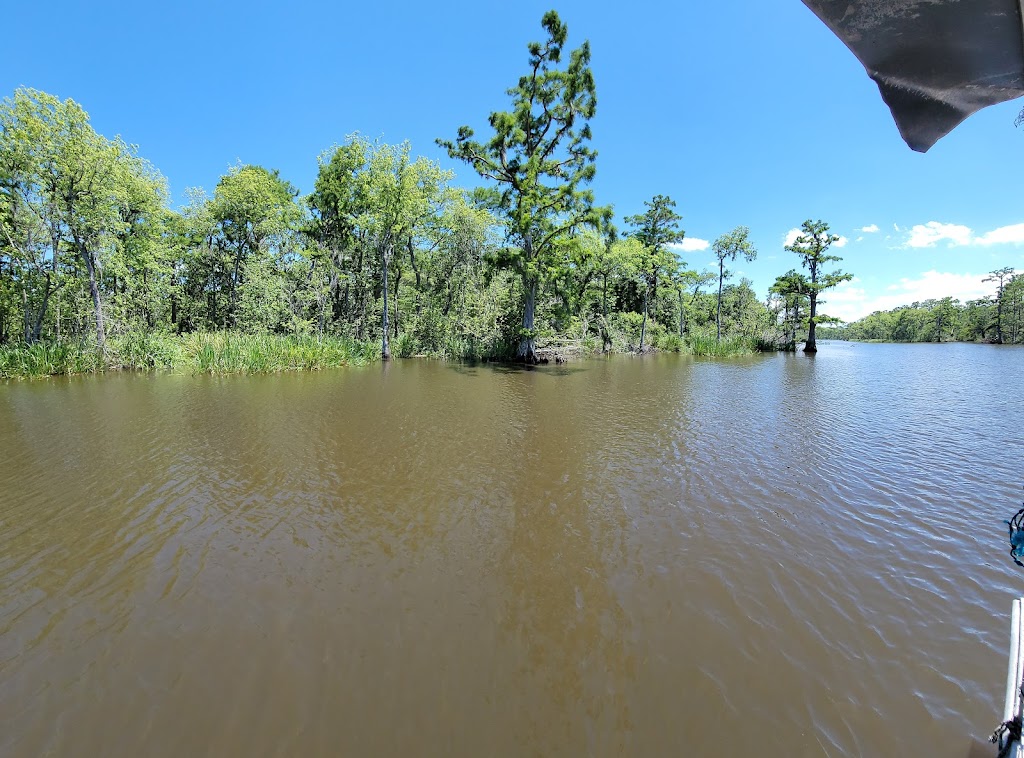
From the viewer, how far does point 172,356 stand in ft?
62.4

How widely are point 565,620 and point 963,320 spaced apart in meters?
114

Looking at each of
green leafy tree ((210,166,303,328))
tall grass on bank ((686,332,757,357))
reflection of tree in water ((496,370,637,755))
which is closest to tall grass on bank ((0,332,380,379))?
green leafy tree ((210,166,303,328))

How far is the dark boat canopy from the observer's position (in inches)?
49.0

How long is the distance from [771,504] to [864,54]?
5.80m

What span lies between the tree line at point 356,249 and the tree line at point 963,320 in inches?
1910

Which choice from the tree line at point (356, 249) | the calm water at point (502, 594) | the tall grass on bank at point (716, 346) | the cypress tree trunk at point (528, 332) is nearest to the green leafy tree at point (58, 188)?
the tree line at point (356, 249)

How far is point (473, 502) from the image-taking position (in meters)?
5.95

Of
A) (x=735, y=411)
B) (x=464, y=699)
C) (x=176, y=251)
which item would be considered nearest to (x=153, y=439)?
(x=464, y=699)

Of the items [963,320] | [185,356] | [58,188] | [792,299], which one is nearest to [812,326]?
[792,299]

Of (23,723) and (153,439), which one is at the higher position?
(153,439)

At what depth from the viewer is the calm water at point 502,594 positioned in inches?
103

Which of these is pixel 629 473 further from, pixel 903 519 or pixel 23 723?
pixel 23 723

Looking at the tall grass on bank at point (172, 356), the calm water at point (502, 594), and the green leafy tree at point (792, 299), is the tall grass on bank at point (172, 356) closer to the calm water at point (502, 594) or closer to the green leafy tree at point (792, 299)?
the calm water at point (502, 594)

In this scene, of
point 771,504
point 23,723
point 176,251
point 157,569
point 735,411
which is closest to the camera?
point 23,723
